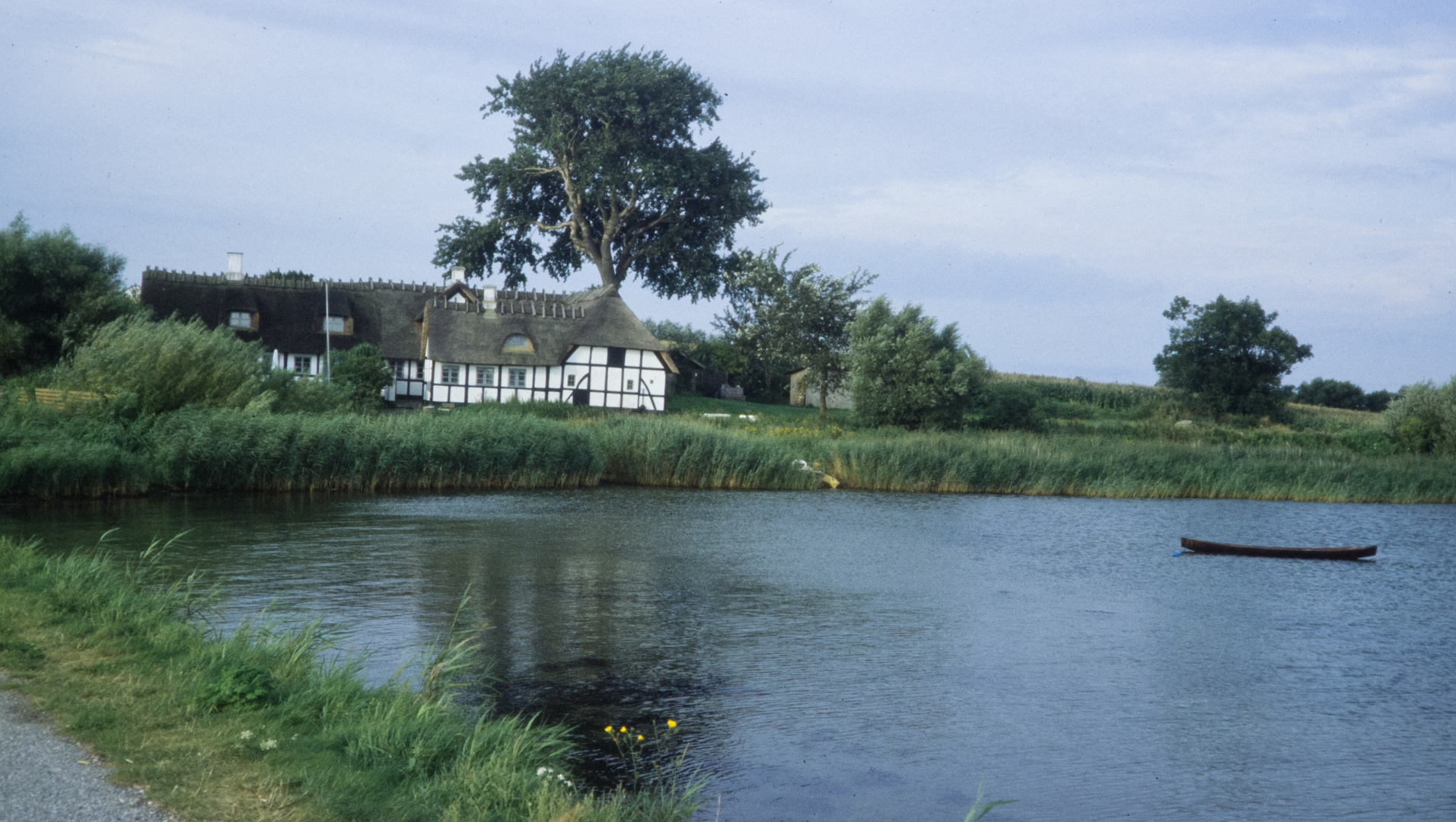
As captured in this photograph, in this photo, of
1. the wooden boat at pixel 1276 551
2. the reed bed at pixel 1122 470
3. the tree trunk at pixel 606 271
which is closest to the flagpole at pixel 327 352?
the tree trunk at pixel 606 271

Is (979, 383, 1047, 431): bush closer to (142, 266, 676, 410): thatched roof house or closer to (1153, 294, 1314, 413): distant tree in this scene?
(142, 266, 676, 410): thatched roof house

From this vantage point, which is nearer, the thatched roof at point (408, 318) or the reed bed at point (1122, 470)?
the reed bed at point (1122, 470)

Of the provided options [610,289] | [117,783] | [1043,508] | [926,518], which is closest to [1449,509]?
[1043,508]

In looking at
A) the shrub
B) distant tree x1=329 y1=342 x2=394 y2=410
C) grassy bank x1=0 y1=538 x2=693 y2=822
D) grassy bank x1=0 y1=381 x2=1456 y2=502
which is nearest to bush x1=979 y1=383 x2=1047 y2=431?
grassy bank x1=0 y1=381 x2=1456 y2=502

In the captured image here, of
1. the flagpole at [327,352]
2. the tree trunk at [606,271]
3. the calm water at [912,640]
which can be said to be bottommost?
the calm water at [912,640]

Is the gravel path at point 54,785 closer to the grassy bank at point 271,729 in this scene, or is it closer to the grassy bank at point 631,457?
the grassy bank at point 271,729

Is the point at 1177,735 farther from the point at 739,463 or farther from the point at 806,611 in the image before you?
the point at 739,463

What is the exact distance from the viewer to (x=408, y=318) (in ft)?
151

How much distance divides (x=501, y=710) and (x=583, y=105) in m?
37.7

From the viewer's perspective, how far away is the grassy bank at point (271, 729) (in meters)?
4.51

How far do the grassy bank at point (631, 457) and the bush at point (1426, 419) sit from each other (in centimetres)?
185

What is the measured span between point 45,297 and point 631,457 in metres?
16.5

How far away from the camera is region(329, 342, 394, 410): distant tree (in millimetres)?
35125

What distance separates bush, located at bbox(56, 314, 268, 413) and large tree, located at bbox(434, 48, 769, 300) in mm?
22043
